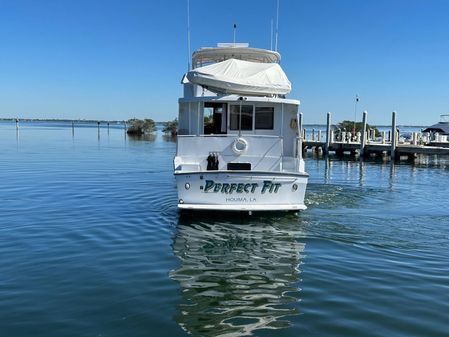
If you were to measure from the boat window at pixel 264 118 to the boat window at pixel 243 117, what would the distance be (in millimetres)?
215

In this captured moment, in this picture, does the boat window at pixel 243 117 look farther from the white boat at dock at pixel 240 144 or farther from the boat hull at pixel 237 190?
the boat hull at pixel 237 190

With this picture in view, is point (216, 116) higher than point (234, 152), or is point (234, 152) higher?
point (216, 116)

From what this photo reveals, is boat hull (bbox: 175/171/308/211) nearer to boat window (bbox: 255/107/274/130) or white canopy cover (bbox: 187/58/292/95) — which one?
boat window (bbox: 255/107/274/130)

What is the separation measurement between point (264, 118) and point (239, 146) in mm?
1422

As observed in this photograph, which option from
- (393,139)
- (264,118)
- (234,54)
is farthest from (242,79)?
(393,139)

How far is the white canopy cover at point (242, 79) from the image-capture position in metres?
13.3

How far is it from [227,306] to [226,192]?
18.7 ft

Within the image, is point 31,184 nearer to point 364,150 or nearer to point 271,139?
point 271,139

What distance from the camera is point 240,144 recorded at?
43.4ft

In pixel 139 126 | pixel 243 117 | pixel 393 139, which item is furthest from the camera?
pixel 139 126

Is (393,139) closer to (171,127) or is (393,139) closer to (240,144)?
(240,144)

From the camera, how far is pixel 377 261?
901 cm

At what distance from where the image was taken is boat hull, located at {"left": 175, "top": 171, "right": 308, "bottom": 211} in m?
12.1

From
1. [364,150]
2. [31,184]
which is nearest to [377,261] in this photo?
[31,184]
